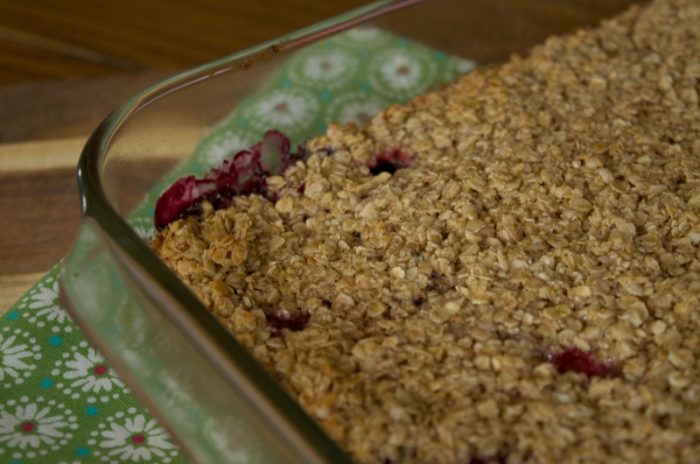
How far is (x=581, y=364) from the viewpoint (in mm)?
1187

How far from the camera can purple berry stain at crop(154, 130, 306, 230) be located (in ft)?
4.84

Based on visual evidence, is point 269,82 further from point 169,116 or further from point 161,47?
point 161,47

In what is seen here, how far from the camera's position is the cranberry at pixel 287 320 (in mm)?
1271

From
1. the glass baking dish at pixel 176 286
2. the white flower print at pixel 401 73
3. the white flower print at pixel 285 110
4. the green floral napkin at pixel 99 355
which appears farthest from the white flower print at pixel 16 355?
the white flower print at pixel 401 73

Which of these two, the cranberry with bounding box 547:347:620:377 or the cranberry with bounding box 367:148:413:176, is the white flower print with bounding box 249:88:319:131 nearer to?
the cranberry with bounding box 367:148:413:176

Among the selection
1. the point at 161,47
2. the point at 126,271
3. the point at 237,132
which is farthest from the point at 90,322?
the point at 161,47

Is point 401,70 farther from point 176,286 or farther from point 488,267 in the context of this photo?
point 176,286

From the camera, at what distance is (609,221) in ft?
4.43

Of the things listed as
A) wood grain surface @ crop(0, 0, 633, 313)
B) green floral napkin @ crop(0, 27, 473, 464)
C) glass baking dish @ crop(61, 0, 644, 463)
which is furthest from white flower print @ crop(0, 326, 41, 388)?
glass baking dish @ crop(61, 0, 644, 463)

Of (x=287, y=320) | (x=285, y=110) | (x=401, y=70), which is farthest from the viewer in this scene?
(x=401, y=70)

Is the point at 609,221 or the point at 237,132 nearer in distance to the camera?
the point at 609,221

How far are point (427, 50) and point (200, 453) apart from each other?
91cm

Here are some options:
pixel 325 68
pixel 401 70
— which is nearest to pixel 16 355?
pixel 325 68

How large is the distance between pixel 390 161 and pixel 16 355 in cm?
58
